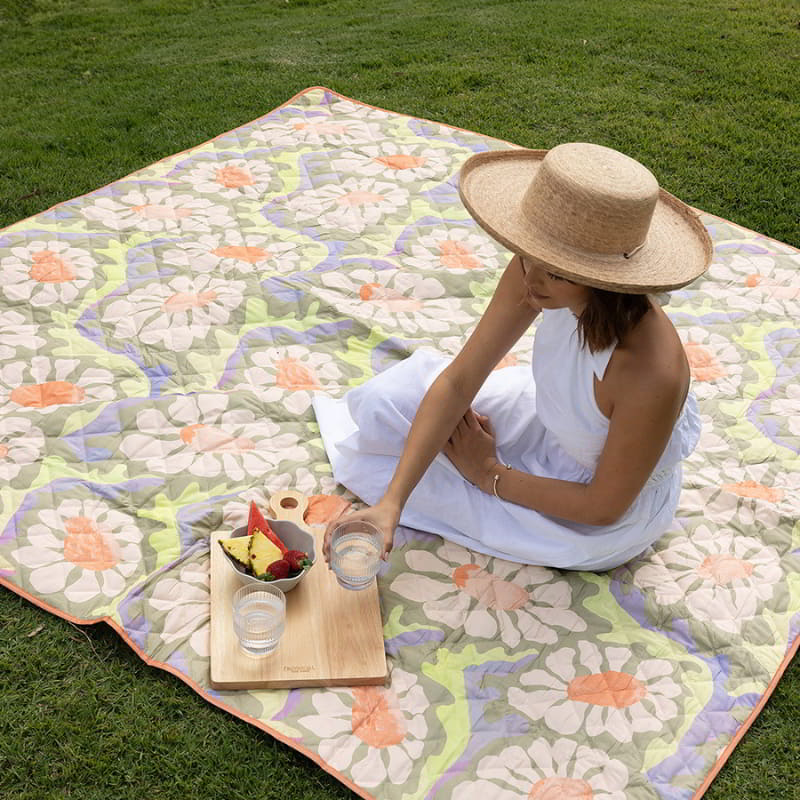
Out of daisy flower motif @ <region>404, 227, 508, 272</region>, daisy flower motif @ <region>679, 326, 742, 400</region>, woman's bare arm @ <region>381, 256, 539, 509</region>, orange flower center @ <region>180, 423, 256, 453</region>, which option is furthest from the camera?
daisy flower motif @ <region>404, 227, 508, 272</region>

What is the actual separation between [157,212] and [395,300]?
43.1 inches

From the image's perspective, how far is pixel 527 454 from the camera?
2.69m

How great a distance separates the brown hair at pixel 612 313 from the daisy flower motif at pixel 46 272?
2033 mm

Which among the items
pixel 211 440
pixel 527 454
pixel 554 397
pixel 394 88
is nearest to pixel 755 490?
pixel 527 454

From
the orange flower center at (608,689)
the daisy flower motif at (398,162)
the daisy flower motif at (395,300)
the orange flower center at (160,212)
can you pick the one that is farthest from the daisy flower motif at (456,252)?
the orange flower center at (608,689)

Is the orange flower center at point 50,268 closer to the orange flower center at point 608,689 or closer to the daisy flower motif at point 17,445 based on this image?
the daisy flower motif at point 17,445

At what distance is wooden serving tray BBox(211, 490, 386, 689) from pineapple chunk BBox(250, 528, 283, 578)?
0.10m

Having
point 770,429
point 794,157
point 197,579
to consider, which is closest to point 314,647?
point 197,579

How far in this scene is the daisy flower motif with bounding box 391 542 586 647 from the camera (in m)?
2.49

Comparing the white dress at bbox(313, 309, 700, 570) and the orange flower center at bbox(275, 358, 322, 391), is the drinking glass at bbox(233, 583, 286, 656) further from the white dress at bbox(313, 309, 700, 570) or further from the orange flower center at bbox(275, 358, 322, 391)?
the orange flower center at bbox(275, 358, 322, 391)

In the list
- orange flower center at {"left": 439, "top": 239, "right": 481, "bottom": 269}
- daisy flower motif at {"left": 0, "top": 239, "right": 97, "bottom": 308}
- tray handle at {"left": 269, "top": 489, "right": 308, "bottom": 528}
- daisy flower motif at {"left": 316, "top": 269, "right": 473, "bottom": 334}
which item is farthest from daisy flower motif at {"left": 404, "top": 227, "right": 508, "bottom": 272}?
tray handle at {"left": 269, "top": 489, "right": 308, "bottom": 528}

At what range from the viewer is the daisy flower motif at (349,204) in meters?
3.94

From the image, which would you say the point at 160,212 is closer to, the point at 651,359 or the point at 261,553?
the point at 261,553

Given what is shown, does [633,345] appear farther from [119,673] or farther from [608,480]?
[119,673]
